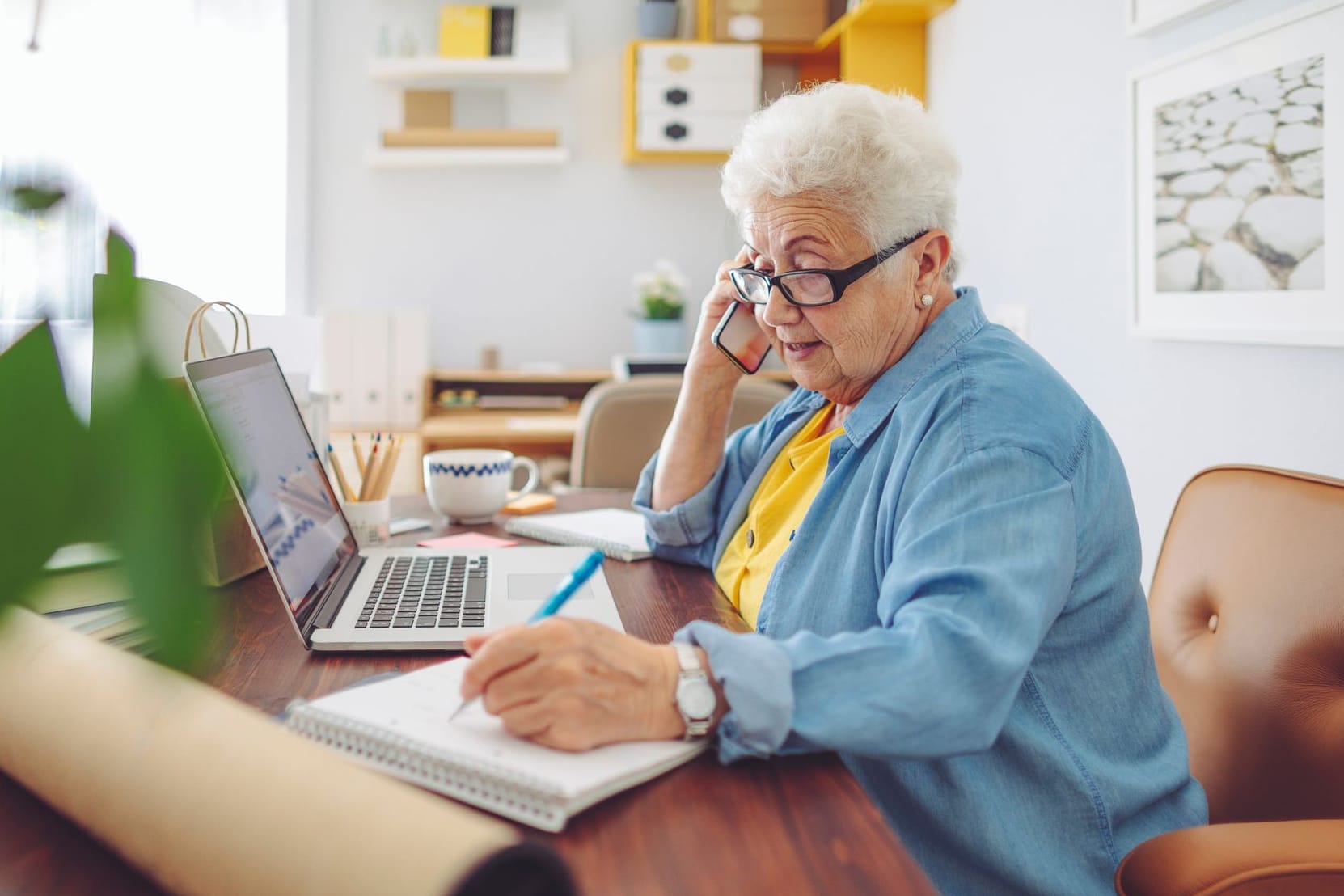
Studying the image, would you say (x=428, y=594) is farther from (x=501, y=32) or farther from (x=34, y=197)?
(x=501, y=32)

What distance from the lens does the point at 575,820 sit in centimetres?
62

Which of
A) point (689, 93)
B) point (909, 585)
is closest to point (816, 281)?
point (909, 585)

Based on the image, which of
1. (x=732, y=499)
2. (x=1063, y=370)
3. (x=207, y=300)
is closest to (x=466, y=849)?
(x=207, y=300)

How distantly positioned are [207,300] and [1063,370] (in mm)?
1919

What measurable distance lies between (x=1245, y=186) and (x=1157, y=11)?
0.44m

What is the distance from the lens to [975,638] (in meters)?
0.71

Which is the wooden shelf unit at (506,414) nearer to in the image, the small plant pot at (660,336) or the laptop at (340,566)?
the small plant pot at (660,336)

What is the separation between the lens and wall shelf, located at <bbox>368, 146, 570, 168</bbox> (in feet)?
12.1

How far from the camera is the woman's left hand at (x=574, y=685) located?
67 centimetres

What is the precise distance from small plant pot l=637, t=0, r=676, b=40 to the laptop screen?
2864mm

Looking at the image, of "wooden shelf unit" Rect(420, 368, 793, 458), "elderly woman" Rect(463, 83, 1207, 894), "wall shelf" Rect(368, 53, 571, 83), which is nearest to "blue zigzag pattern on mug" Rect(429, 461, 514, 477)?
"elderly woman" Rect(463, 83, 1207, 894)

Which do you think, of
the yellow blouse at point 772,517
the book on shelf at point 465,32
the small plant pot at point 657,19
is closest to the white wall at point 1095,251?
the yellow blouse at point 772,517

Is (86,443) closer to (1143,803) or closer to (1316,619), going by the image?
(1143,803)

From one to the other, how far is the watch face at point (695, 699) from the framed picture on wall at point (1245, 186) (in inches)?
49.8
